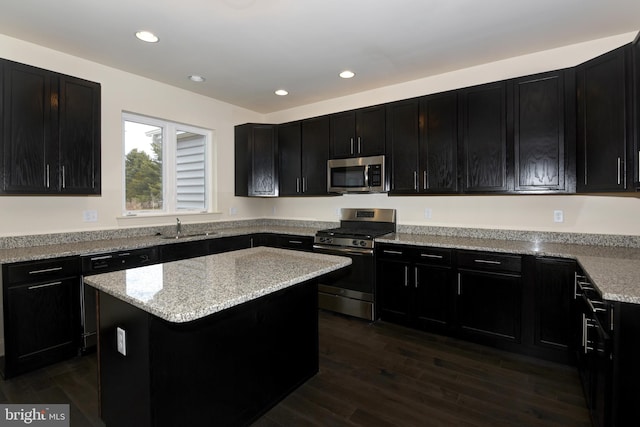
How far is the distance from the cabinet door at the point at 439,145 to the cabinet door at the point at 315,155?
1.28 meters

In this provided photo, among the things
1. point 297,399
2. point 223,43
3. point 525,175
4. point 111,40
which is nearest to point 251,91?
point 223,43

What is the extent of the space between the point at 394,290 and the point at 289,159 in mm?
2304

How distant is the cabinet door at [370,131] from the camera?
3703 millimetres

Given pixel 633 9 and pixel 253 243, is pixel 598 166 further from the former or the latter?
pixel 253 243

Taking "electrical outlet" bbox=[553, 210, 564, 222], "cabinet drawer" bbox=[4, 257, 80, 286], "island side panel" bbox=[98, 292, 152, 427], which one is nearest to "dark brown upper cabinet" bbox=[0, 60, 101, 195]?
"cabinet drawer" bbox=[4, 257, 80, 286]

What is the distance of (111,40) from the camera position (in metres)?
2.76

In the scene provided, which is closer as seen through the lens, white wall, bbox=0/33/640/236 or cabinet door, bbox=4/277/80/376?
cabinet door, bbox=4/277/80/376

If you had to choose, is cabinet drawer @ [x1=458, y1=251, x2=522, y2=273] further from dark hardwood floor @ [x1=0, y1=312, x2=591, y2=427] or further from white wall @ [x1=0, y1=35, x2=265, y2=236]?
white wall @ [x1=0, y1=35, x2=265, y2=236]

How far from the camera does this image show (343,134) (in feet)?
13.2

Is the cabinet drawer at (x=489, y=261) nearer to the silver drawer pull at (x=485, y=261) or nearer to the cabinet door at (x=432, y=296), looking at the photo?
the silver drawer pull at (x=485, y=261)

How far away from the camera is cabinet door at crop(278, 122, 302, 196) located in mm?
4434

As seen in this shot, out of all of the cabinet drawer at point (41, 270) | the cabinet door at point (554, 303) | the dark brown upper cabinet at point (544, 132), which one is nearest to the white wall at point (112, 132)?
the cabinet drawer at point (41, 270)

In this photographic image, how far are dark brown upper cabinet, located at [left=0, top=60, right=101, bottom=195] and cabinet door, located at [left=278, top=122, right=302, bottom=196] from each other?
2.22 m

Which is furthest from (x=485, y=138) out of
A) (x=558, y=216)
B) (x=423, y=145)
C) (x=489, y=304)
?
(x=489, y=304)
